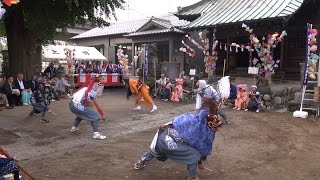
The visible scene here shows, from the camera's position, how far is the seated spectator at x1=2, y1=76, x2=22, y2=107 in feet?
45.5

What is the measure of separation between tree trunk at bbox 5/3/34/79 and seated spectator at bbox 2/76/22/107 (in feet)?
6.34

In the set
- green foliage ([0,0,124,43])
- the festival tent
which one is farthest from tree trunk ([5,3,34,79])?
the festival tent

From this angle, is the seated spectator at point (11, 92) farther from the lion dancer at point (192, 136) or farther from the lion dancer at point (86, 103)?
the lion dancer at point (192, 136)

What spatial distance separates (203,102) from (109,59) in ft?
82.9

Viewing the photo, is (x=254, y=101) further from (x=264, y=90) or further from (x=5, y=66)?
(x=5, y=66)

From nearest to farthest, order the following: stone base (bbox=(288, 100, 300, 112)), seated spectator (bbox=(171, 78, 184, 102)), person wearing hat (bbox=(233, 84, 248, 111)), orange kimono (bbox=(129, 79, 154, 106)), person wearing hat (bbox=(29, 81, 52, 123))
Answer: person wearing hat (bbox=(29, 81, 52, 123))
stone base (bbox=(288, 100, 300, 112))
orange kimono (bbox=(129, 79, 154, 106))
person wearing hat (bbox=(233, 84, 248, 111))
seated spectator (bbox=(171, 78, 184, 102))

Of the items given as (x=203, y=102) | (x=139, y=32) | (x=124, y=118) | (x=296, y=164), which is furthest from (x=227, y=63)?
(x=203, y=102)

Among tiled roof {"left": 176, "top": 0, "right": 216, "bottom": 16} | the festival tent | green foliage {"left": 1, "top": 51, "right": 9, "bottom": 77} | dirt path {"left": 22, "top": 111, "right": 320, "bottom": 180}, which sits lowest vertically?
dirt path {"left": 22, "top": 111, "right": 320, "bottom": 180}

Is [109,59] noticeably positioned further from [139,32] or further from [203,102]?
[203,102]

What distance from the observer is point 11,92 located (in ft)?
45.8

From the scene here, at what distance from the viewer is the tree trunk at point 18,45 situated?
15.5 metres

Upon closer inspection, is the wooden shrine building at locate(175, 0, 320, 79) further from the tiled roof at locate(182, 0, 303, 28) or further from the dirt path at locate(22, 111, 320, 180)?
the dirt path at locate(22, 111, 320, 180)

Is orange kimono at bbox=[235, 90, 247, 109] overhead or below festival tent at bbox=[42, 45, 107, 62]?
below

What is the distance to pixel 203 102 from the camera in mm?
5539
